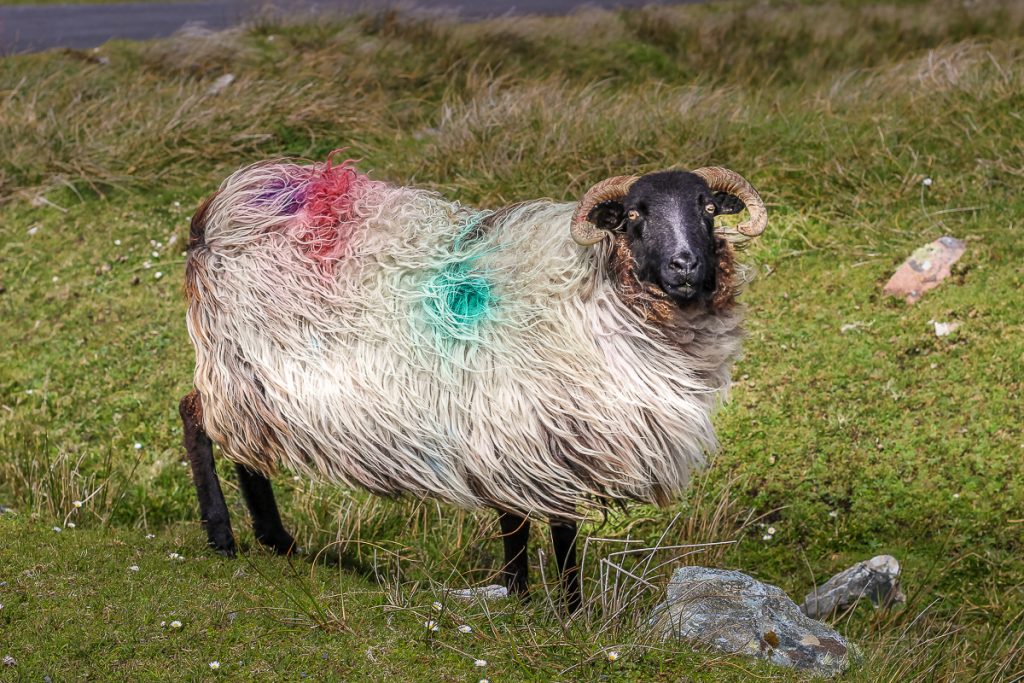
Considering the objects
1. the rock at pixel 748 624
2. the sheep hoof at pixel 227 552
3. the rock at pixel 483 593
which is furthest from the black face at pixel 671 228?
the sheep hoof at pixel 227 552

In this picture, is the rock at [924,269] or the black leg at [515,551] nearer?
the black leg at [515,551]

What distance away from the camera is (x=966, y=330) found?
7633 millimetres

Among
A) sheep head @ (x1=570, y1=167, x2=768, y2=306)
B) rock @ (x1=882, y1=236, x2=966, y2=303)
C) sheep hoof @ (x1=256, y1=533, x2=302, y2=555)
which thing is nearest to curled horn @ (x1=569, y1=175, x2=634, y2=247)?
sheep head @ (x1=570, y1=167, x2=768, y2=306)

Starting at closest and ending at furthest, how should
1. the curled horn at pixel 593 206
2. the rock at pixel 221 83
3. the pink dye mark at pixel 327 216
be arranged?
the curled horn at pixel 593 206, the pink dye mark at pixel 327 216, the rock at pixel 221 83

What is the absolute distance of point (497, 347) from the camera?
17.0ft

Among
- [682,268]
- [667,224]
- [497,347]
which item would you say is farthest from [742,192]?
[497,347]

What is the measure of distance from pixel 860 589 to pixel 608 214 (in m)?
2.37

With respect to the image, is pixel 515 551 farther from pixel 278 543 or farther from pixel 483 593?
pixel 278 543

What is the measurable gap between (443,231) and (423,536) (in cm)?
173

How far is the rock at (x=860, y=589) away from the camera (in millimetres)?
5934

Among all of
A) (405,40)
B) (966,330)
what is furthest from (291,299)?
(405,40)

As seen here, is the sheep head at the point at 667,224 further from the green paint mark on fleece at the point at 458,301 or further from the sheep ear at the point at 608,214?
the green paint mark on fleece at the point at 458,301

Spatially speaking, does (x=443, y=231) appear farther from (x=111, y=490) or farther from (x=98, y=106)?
(x=98, y=106)

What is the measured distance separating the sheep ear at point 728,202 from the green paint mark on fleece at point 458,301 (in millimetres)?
1142
